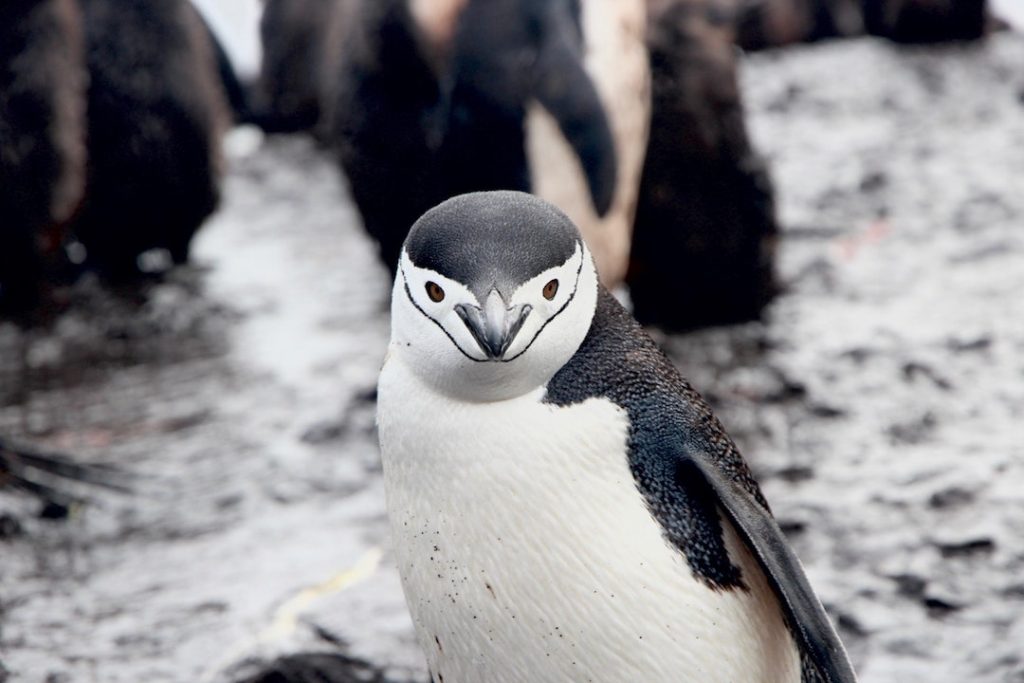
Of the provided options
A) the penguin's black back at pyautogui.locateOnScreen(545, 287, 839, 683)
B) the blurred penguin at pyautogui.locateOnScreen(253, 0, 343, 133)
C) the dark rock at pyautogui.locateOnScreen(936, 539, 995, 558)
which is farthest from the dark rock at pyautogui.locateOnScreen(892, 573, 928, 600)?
the blurred penguin at pyautogui.locateOnScreen(253, 0, 343, 133)

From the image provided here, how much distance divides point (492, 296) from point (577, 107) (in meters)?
2.58

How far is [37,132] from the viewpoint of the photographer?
545 cm

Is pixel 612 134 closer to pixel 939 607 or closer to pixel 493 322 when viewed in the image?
pixel 939 607

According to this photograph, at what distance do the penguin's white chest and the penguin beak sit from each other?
21cm

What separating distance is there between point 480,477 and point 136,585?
59.6 inches

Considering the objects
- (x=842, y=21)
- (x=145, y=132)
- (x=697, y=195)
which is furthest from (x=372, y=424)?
(x=842, y=21)

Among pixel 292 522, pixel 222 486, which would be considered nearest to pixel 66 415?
pixel 222 486

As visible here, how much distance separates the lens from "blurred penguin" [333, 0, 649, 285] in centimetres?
443

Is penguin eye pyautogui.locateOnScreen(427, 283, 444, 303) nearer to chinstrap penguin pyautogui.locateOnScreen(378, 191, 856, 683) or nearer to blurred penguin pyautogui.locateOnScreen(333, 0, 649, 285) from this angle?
chinstrap penguin pyautogui.locateOnScreen(378, 191, 856, 683)

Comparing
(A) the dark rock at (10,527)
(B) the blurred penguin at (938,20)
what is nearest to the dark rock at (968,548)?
(A) the dark rock at (10,527)

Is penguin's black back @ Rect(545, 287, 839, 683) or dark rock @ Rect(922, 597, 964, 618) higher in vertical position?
penguin's black back @ Rect(545, 287, 839, 683)

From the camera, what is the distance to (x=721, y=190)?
482 centimetres

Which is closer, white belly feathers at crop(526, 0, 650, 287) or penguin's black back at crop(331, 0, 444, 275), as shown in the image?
white belly feathers at crop(526, 0, 650, 287)

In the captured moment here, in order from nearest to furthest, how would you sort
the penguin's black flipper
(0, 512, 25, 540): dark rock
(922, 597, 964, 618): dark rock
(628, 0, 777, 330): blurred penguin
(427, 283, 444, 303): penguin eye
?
(427, 283, 444, 303): penguin eye
(922, 597, 964, 618): dark rock
(0, 512, 25, 540): dark rock
the penguin's black flipper
(628, 0, 777, 330): blurred penguin
